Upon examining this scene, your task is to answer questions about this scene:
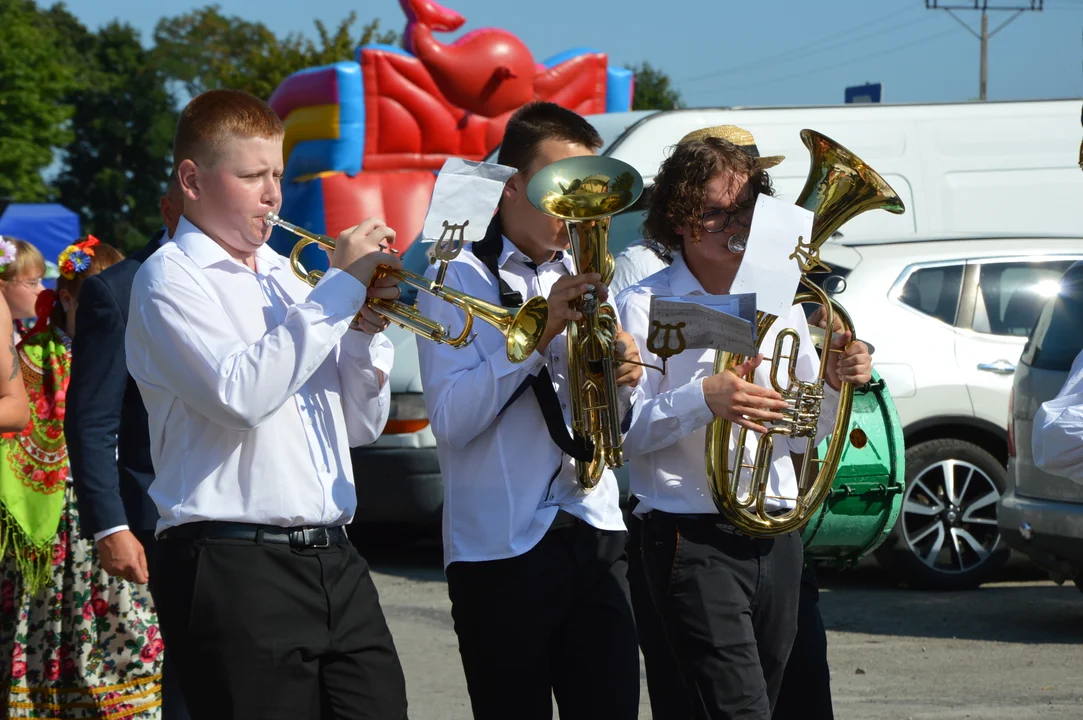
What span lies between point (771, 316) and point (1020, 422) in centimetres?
401

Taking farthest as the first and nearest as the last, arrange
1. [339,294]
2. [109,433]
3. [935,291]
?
[935,291]
[109,433]
[339,294]

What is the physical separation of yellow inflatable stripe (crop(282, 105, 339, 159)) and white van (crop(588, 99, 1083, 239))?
7420mm

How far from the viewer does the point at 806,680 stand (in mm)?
4066

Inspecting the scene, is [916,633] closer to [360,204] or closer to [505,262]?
[505,262]

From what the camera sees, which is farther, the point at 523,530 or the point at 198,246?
the point at 523,530

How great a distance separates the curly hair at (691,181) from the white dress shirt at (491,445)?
18.2 inches

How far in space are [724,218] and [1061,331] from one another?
3.85m

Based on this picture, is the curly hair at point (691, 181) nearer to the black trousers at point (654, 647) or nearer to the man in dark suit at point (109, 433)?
the black trousers at point (654, 647)

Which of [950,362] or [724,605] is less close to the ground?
[724,605]

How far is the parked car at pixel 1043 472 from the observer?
6949 millimetres

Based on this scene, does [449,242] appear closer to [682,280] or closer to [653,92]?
[682,280]

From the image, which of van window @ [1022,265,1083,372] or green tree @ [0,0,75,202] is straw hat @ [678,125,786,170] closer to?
van window @ [1022,265,1083,372]

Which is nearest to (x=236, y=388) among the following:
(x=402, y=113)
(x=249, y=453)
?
(x=249, y=453)

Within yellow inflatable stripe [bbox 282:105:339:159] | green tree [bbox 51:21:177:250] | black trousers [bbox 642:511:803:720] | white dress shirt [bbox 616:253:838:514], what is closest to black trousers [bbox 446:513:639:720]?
black trousers [bbox 642:511:803:720]
